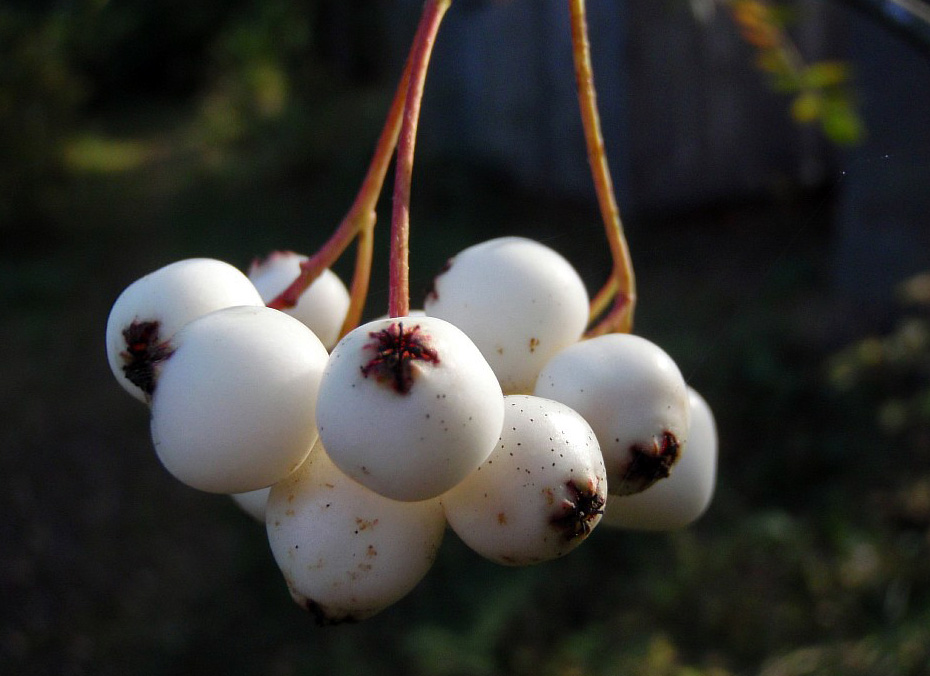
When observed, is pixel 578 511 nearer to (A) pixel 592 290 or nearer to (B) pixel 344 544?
(B) pixel 344 544

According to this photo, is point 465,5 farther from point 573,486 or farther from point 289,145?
point 573,486

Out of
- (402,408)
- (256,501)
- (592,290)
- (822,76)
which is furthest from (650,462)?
(592,290)

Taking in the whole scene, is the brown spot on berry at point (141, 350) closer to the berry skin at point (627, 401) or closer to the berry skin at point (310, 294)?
the berry skin at point (310, 294)

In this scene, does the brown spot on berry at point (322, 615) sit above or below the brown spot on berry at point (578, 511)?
below

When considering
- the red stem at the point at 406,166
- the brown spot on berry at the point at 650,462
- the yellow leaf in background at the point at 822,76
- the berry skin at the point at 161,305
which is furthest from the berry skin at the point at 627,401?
the yellow leaf in background at the point at 822,76

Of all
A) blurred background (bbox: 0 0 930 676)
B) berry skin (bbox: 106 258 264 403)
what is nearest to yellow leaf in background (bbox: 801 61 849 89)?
blurred background (bbox: 0 0 930 676)

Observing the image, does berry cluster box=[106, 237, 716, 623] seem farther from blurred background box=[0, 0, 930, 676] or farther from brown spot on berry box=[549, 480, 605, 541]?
blurred background box=[0, 0, 930, 676]

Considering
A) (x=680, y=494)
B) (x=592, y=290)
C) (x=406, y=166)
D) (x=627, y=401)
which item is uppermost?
(x=406, y=166)
